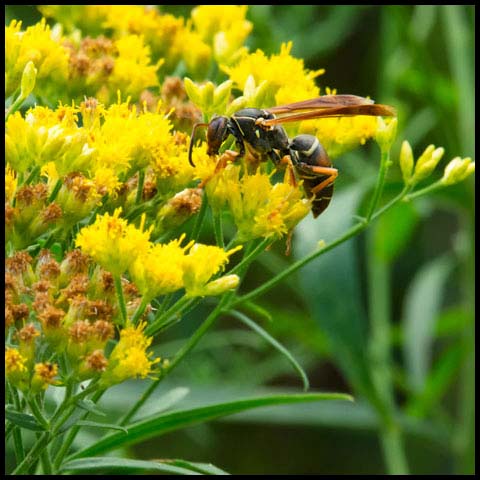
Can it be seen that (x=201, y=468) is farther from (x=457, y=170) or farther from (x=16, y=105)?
(x=457, y=170)

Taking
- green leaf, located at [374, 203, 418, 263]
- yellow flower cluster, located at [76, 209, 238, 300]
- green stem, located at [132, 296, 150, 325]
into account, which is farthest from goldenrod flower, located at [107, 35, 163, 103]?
green leaf, located at [374, 203, 418, 263]

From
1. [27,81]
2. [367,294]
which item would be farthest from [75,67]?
[367,294]

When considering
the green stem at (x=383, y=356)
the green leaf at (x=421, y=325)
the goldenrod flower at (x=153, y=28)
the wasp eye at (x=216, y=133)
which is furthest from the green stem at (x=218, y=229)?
the green leaf at (x=421, y=325)

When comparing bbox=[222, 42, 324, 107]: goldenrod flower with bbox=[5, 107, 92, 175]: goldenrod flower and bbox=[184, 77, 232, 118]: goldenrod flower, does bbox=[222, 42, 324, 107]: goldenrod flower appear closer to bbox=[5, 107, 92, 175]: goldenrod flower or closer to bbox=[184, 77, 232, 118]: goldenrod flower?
bbox=[184, 77, 232, 118]: goldenrod flower

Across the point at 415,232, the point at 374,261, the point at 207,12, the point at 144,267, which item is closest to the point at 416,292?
the point at 374,261

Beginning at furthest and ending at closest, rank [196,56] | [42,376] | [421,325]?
[421,325] → [196,56] → [42,376]

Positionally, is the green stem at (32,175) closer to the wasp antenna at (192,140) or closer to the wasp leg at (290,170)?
the wasp antenna at (192,140)
